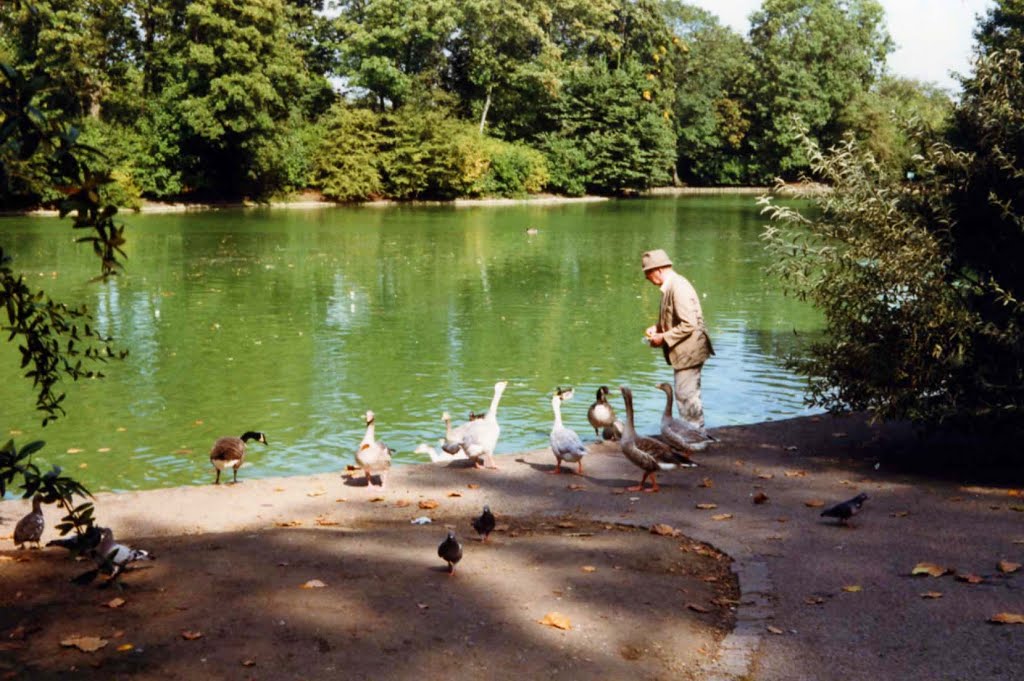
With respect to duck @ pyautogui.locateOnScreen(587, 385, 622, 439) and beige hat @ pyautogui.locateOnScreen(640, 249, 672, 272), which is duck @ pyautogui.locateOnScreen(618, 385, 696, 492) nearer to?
beige hat @ pyautogui.locateOnScreen(640, 249, 672, 272)

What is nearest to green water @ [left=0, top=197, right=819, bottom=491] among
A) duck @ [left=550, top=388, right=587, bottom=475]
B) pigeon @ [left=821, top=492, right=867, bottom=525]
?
duck @ [left=550, top=388, right=587, bottom=475]

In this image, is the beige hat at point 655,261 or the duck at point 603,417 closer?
the beige hat at point 655,261

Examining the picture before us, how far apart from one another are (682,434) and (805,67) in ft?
291

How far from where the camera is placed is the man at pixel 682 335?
12.0 meters

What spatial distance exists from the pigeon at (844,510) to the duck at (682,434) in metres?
2.51

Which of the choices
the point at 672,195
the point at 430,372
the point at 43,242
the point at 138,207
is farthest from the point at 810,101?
the point at 430,372

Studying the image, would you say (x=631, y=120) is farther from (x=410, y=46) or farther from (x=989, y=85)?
(x=989, y=85)

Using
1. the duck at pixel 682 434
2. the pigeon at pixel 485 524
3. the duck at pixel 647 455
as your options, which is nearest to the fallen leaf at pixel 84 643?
the pigeon at pixel 485 524

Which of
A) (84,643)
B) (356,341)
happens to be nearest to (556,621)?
(84,643)

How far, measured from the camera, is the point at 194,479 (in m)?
12.2

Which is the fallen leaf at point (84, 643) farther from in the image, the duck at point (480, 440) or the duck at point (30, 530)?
the duck at point (480, 440)

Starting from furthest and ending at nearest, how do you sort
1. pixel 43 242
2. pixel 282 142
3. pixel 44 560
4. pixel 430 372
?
pixel 282 142 → pixel 43 242 → pixel 430 372 → pixel 44 560

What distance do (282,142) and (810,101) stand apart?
47.8 m

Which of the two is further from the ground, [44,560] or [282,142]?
[282,142]
